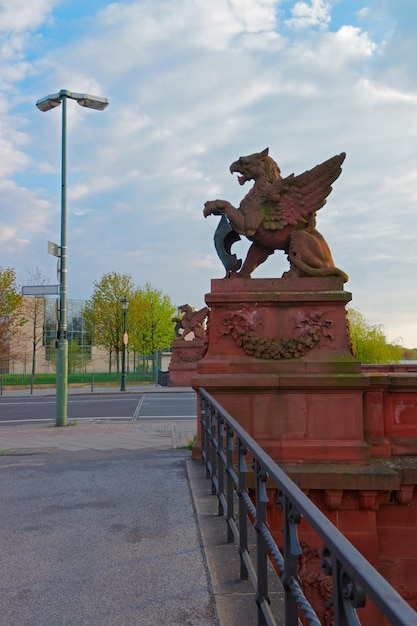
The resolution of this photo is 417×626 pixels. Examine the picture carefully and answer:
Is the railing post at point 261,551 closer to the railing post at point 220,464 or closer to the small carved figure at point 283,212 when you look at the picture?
the railing post at point 220,464

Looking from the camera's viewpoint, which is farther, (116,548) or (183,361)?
(183,361)

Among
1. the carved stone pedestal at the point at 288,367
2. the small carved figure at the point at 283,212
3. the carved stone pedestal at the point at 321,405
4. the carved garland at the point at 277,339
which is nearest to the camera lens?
the carved stone pedestal at the point at 321,405

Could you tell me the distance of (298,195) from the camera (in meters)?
7.45

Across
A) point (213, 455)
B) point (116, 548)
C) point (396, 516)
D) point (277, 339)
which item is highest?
point (277, 339)

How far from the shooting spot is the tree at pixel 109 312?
51219 mm

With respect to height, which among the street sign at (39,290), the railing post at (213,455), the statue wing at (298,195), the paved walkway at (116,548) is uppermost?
the statue wing at (298,195)

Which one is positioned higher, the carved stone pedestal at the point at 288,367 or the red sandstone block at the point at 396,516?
the carved stone pedestal at the point at 288,367

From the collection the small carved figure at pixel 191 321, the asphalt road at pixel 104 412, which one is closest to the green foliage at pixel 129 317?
the small carved figure at pixel 191 321

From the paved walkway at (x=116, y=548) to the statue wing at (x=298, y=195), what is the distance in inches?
142

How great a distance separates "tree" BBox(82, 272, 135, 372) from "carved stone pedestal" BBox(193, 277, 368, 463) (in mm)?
44214

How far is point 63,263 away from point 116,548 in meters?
11.0

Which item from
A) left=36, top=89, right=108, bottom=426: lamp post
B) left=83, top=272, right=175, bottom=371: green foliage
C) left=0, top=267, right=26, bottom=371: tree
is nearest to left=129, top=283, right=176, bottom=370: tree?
left=83, top=272, right=175, bottom=371: green foliage

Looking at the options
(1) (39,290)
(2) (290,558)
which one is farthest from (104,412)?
(2) (290,558)

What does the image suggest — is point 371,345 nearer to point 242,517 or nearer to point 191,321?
point 191,321
